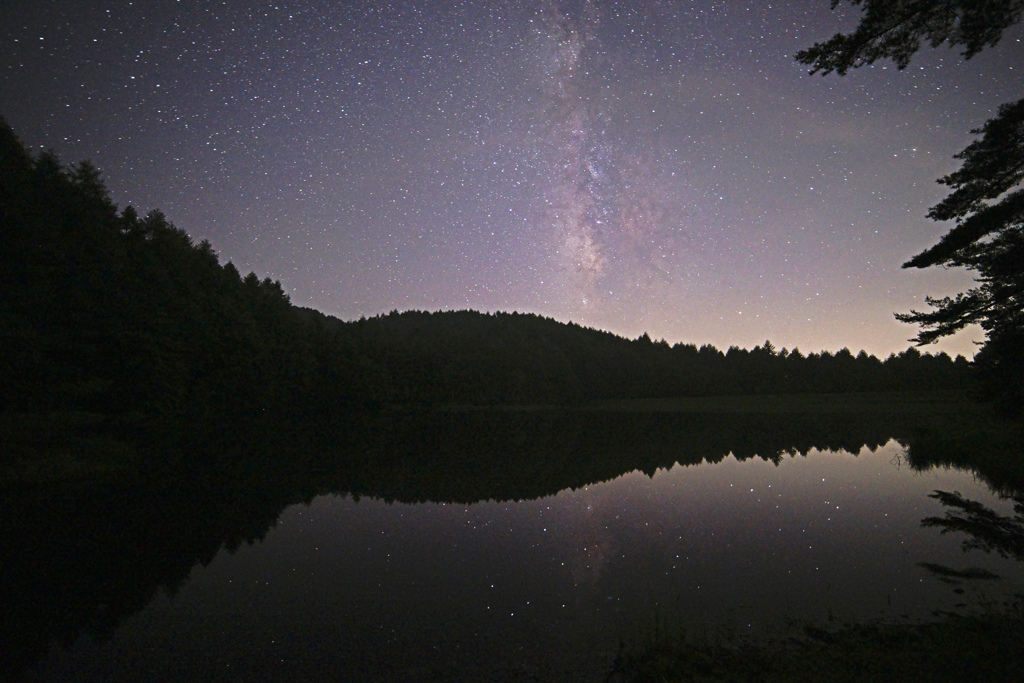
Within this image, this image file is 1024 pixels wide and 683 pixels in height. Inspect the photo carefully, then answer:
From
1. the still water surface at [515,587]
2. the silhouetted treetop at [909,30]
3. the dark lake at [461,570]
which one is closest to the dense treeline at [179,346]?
the dark lake at [461,570]

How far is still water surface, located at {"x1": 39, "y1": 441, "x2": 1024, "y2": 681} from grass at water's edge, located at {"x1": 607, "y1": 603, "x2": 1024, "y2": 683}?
1.68 ft

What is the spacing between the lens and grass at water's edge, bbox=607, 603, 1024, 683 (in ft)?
16.5

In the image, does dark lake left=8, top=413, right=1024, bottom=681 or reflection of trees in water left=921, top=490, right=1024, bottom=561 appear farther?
reflection of trees in water left=921, top=490, right=1024, bottom=561

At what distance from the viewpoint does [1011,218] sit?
1043 cm

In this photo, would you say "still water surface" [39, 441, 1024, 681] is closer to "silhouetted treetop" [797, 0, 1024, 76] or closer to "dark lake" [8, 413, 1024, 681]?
"dark lake" [8, 413, 1024, 681]

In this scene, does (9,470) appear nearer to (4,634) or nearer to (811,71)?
(4,634)

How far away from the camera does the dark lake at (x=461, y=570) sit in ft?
22.1

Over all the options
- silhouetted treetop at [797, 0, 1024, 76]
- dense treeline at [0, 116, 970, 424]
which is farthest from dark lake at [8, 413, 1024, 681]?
dense treeline at [0, 116, 970, 424]

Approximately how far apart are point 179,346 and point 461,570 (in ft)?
111

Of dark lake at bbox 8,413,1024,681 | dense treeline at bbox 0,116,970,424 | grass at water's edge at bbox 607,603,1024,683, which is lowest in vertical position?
dark lake at bbox 8,413,1024,681

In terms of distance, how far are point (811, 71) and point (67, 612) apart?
13.7 metres

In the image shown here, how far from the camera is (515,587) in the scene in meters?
9.24

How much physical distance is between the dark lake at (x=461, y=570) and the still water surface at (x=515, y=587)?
0.04m

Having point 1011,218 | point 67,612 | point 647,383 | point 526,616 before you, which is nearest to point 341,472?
point 67,612
